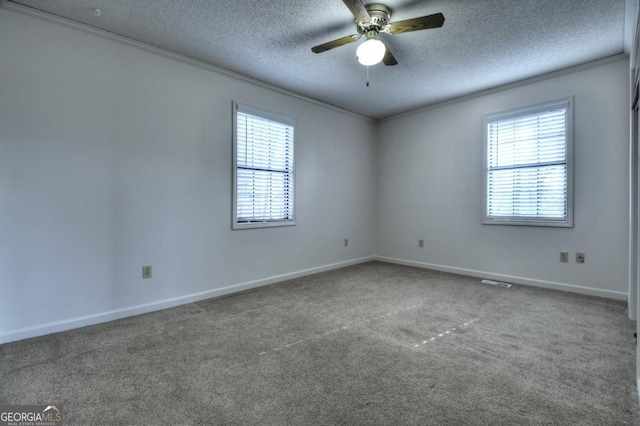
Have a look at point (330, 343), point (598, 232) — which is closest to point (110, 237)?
point (330, 343)

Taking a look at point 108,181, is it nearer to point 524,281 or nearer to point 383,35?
point 383,35

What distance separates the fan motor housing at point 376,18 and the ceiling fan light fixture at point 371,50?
126 mm

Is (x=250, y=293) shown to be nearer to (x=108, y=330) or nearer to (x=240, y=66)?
(x=108, y=330)

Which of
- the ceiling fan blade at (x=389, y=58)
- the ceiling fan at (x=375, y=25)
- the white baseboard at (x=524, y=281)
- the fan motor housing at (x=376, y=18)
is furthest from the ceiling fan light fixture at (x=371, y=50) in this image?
the white baseboard at (x=524, y=281)

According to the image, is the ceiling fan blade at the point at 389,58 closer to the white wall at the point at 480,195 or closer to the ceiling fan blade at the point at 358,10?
the ceiling fan blade at the point at 358,10

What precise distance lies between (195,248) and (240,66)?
2.10 meters

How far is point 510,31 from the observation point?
2.71 meters

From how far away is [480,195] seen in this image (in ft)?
14.1

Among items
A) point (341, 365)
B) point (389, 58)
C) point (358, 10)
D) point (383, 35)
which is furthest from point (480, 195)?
point (341, 365)

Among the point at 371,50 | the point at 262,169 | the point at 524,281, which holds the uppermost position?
the point at 371,50

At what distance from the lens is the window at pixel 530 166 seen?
3.60 m

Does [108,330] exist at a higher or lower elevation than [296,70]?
lower

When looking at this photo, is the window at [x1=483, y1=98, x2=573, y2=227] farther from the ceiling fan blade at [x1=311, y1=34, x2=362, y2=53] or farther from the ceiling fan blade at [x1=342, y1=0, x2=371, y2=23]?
the ceiling fan blade at [x1=342, y1=0, x2=371, y2=23]

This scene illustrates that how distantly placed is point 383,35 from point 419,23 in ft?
2.09
